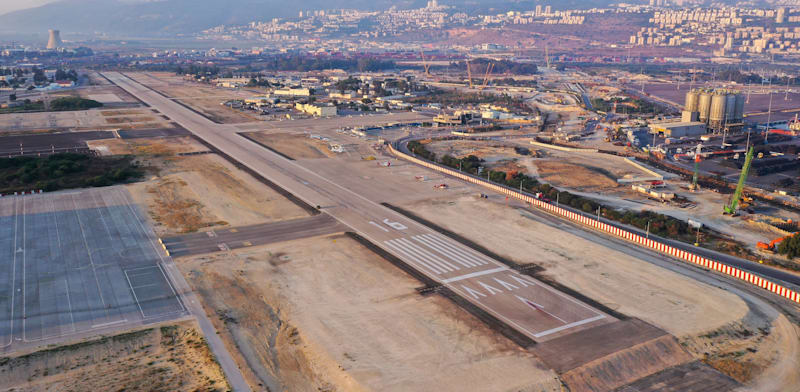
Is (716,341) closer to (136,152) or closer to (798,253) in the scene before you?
(798,253)

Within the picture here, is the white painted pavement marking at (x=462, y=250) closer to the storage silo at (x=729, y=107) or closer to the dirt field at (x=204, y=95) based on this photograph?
the dirt field at (x=204, y=95)

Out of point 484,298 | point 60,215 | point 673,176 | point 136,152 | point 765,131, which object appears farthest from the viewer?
point 765,131

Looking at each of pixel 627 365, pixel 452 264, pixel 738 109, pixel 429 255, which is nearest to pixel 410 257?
pixel 429 255

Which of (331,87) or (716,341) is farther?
(331,87)

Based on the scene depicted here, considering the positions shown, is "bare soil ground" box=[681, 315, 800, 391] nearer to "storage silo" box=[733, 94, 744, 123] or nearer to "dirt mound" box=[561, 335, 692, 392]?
"dirt mound" box=[561, 335, 692, 392]

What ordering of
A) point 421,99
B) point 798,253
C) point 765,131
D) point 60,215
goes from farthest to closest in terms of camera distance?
point 421,99, point 765,131, point 60,215, point 798,253

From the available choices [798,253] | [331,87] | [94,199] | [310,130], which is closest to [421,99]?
[331,87]

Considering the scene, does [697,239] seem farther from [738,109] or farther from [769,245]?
[738,109]
